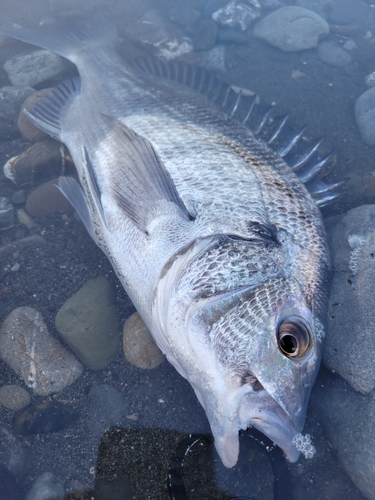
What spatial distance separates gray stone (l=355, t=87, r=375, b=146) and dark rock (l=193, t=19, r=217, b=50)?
234 centimetres

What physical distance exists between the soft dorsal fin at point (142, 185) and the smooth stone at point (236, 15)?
3940 millimetres

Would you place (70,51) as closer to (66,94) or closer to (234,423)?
(66,94)

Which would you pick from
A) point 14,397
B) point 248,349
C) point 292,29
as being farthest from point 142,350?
point 292,29

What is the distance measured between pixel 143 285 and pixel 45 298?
1.22 metres

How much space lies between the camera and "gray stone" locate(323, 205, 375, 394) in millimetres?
2416

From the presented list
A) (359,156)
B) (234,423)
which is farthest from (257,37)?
(234,423)

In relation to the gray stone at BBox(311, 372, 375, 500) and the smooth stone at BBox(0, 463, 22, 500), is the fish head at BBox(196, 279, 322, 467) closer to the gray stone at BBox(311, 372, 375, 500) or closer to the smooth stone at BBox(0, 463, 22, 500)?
the gray stone at BBox(311, 372, 375, 500)

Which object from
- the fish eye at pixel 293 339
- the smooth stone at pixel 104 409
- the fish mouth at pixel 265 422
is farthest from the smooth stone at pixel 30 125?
the fish mouth at pixel 265 422

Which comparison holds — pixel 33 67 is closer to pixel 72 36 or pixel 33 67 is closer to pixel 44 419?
pixel 72 36

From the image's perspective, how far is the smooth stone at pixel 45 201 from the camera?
3.63 meters

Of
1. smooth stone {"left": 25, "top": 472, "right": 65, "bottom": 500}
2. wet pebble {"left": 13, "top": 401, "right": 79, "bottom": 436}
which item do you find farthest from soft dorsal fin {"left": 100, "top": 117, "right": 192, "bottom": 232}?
smooth stone {"left": 25, "top": 472, "right": 65, "bottom": 500}

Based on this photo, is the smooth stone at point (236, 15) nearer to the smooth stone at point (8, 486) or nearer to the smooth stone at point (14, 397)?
the smooth stone at point (14, 397)

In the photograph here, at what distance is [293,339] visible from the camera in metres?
1.66

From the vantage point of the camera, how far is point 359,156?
4.14 m
